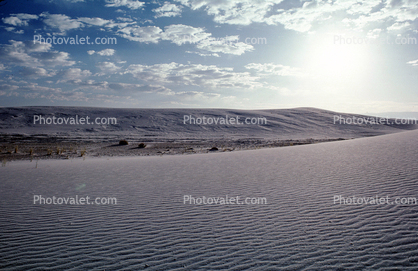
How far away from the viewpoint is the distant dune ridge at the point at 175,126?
111 feet

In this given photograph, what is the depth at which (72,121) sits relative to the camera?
133ft

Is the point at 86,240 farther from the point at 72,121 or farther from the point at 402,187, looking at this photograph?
the point at 72,121

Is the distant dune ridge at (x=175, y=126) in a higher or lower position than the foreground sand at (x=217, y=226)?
higher

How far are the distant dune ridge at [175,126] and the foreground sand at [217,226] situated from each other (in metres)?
24.4

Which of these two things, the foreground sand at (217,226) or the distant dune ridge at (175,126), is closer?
the foreground sand at (217,226)

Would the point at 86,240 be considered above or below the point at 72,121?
below

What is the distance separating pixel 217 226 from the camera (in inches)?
168

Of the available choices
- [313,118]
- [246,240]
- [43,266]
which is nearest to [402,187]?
[246,240]

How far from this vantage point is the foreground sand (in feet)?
10.6

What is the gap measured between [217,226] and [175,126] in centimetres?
3654

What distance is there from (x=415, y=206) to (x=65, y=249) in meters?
5.87

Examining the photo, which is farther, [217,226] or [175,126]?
[175,126]

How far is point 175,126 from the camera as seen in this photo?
40.3 m

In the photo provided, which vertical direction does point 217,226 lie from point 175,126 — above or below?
below
